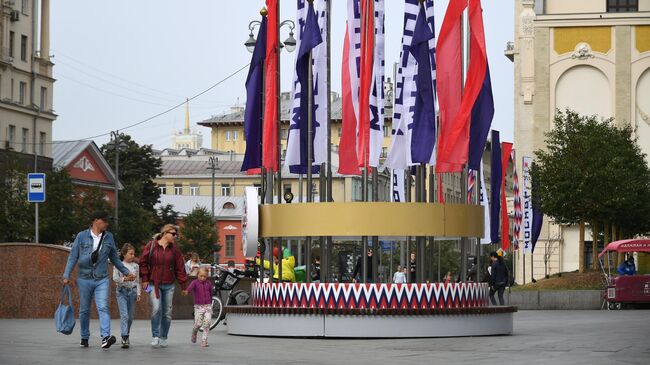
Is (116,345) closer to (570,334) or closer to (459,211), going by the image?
(459,211)

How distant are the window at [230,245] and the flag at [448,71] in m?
109

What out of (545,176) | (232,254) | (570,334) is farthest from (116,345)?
Answer: (232,254)

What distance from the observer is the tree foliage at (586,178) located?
5422 cm

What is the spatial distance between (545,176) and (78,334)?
111 feet

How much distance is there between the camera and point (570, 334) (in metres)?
24.4

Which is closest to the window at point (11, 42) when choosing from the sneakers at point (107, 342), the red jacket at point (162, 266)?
the red jacket at point (162, 266)

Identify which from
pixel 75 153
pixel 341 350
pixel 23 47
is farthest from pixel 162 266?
pixel 75 153

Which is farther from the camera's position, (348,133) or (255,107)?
(255,107)

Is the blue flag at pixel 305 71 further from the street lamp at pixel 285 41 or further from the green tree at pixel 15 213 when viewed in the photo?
the green tree at pixel 15 213

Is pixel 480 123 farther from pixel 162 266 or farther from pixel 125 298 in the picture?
pixel 125 298

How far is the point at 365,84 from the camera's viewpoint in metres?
23.2

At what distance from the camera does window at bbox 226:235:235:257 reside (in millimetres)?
133100

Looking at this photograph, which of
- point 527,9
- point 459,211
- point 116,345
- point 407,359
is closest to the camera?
point 407,359

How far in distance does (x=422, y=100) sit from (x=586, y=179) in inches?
1241
